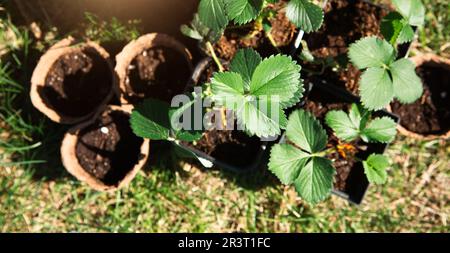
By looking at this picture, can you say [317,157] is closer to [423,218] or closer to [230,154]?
[230,154]

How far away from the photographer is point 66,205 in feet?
6.30

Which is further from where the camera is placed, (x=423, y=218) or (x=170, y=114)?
(x=423, y=218)

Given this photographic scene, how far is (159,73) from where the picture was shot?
178 centimetres

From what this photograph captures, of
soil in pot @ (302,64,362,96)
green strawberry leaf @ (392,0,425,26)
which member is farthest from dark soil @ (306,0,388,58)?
green strawberry leaf @ (392,0,425,26)

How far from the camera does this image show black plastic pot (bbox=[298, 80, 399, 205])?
1625mm

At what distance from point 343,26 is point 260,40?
1.04ft

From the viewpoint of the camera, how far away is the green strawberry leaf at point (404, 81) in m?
1.43

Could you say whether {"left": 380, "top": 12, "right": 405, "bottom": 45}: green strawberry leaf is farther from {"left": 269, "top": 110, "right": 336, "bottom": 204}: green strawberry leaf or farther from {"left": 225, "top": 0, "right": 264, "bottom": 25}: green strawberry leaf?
{"left": 225, "top": 0, "right": 264, "bottom": 25}: green strawberry leaf

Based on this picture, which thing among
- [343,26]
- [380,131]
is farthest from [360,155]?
[343,26]

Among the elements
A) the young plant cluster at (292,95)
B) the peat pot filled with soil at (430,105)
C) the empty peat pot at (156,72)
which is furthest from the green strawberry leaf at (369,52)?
the empty peat pot at (156,72)

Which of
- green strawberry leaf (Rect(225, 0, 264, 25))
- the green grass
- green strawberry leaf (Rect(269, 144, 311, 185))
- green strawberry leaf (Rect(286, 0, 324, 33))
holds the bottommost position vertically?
the green grass

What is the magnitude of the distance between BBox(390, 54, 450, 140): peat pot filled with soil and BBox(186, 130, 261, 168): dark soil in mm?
578
